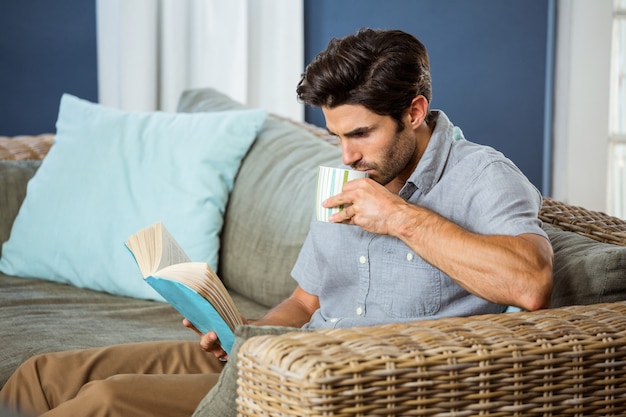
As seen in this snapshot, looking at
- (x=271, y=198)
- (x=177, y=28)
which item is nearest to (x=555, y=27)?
(x=177, y=28)

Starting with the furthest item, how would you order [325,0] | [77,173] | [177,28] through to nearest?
[325,0] → [177,28] → [77,173]

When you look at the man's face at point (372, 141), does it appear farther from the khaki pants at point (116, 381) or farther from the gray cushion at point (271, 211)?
the gray cushion at point (271, 211)

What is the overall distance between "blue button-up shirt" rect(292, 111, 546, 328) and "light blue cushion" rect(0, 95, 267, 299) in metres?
0.72

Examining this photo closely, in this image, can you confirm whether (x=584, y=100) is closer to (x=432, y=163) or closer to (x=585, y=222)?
(x=585, y=222)

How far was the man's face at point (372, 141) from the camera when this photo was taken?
4.74 feet

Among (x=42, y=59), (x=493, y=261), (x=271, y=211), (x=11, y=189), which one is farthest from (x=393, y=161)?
(x=42, y=59)

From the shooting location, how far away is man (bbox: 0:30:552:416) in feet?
4.07

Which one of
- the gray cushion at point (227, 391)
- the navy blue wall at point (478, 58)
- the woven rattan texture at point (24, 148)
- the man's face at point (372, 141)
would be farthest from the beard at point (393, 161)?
the navy blue wall at point (478, 58)

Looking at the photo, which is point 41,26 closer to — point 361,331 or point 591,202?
point 591,202

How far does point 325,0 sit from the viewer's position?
329 centimetres

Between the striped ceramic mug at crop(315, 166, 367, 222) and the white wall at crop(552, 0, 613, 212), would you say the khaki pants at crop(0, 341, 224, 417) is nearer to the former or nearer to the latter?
the striped ceramic mug at crop(315, 166, 367, 222)

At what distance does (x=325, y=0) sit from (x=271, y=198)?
138 centimetres

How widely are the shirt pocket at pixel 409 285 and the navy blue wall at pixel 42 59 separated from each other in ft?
6.63

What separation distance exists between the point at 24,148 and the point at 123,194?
544 millimetres
